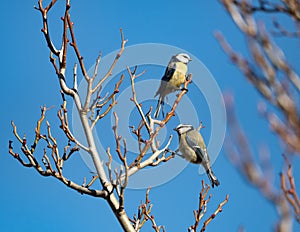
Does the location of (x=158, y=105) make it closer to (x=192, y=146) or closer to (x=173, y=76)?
(x=192, y=146)

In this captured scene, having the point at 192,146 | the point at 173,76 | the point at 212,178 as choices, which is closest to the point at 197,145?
the point at 192,146

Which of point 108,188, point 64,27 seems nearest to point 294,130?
point 108,188

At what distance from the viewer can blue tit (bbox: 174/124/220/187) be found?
5.84 meters

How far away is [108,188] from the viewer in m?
3.62

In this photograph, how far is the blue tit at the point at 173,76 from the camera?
20.2 feet

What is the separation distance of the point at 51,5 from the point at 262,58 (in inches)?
106

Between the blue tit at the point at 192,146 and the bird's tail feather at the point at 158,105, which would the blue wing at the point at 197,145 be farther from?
the bird's tail feather at the point at 158,105

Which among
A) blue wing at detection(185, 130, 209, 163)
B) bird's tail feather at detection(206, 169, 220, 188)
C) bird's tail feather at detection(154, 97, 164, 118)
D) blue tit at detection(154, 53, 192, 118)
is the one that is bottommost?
bird's tail feather at detection(206, 169, 220, 188)

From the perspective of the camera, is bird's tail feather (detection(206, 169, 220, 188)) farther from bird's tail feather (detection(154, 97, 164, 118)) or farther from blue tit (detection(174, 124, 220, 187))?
bird's tail feather (detection(154, 97, 164, 118))

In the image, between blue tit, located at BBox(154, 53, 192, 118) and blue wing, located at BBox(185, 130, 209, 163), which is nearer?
blue wing, located at BBox(185, 130, 209, 163)

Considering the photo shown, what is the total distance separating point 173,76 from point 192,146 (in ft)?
3.83

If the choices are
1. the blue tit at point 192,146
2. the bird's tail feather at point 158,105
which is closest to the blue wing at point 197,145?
the blue tit at point 192,146

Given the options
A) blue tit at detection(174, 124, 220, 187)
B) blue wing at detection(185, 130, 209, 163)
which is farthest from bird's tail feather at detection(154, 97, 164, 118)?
blue wing at detection(185, 130, 209, 163)

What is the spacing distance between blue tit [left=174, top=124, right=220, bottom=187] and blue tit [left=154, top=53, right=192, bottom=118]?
1.57 ft
